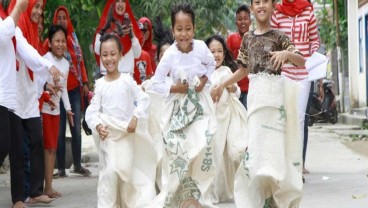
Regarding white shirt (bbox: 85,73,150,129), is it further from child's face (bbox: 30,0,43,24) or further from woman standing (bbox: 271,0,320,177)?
woman standing (bbox: 271,0,320,177)

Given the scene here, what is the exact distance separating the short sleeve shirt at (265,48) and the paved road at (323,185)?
67.2 inches

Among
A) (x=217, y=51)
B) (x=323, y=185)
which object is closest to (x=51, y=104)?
(x=217, y=51)

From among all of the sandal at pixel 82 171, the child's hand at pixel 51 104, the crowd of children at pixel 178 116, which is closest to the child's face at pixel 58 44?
the crowd of children at pixel 178 116

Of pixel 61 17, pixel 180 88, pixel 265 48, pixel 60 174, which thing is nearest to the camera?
pixel 265 48

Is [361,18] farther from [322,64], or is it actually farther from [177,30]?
[177,30]

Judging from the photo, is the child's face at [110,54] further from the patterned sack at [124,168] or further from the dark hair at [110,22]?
the dark hair at [110,22]

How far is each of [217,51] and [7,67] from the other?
238cm

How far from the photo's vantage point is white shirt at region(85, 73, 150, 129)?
25.0 feet

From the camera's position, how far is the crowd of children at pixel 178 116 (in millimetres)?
6398

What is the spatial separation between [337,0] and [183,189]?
2202 centimetres

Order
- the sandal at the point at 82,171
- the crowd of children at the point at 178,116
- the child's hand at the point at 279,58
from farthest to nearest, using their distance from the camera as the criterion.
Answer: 1. the sandal at the point at 82,171
2. the crowd of children at the point at 178,116
3. the child's hand at the point at 279,58

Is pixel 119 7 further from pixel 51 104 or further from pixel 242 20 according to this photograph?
pixel 51 104

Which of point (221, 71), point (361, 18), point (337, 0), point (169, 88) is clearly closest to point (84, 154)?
point (221, 71)

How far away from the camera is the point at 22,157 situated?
7.84 m
